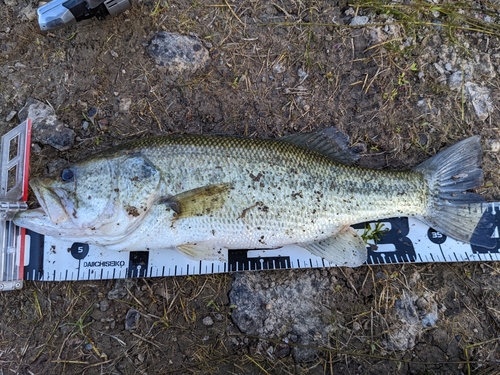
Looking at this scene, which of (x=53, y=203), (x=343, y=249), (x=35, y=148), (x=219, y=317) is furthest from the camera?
(x=35, y=148)

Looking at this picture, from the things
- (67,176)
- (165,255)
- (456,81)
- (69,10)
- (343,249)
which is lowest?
(343,249)

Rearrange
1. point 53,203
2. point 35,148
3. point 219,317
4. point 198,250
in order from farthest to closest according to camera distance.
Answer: point 35,148 < point 219,317 < point 198,250 < point 53,203

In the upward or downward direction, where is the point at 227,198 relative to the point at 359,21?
downward

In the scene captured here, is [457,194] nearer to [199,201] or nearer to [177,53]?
[199,201]

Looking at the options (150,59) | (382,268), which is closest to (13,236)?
(150,59)

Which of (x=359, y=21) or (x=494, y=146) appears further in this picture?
(x=359, y=21)

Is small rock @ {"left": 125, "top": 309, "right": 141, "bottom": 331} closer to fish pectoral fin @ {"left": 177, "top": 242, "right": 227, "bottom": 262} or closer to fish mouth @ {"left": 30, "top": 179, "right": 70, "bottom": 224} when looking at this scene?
fish pectoral fin @ {"left": 177, "top": 242, "right": 227, "bottom": 262}

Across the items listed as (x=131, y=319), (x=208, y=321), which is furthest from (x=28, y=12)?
(x=208, y=321)
